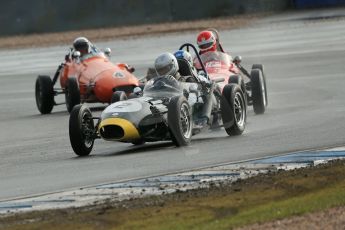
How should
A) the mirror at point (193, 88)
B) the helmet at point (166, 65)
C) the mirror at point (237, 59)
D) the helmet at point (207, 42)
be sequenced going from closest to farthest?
the helmet at point (166, 65) → the mirror at point (193, 88) → the helmet at point (207, 42) → the mirror at point (237, 59)

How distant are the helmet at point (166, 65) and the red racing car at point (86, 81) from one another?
542 cm

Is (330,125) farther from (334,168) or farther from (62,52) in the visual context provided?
(62,52)

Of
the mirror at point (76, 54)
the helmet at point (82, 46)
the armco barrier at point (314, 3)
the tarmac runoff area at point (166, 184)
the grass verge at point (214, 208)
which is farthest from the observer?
the armco barrier at point (314, 3)

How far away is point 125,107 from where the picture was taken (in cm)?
1564

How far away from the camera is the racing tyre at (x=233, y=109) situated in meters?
16.7

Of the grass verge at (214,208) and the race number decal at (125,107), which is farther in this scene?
the race number decal at (125,107)

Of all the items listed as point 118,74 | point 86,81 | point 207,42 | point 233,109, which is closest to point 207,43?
point 207,42

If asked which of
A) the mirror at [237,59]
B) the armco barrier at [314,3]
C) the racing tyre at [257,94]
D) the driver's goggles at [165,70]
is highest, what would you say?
the driver's goggles at [165,70]

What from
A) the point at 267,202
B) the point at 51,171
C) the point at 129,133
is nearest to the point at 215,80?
the point at 129,133

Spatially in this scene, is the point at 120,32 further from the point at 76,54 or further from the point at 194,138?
the point at 194,138

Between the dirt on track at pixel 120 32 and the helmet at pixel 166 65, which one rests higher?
the helmet at pixel 166 65

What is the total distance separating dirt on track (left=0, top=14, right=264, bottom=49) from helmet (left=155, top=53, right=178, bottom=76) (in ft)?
92.7

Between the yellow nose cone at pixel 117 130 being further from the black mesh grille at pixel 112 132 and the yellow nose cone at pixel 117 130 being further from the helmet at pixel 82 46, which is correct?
the helmet at pixel 82 46

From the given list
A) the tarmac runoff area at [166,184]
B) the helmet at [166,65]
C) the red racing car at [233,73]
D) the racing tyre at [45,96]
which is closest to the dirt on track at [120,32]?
the racing tyre at [45,96]
